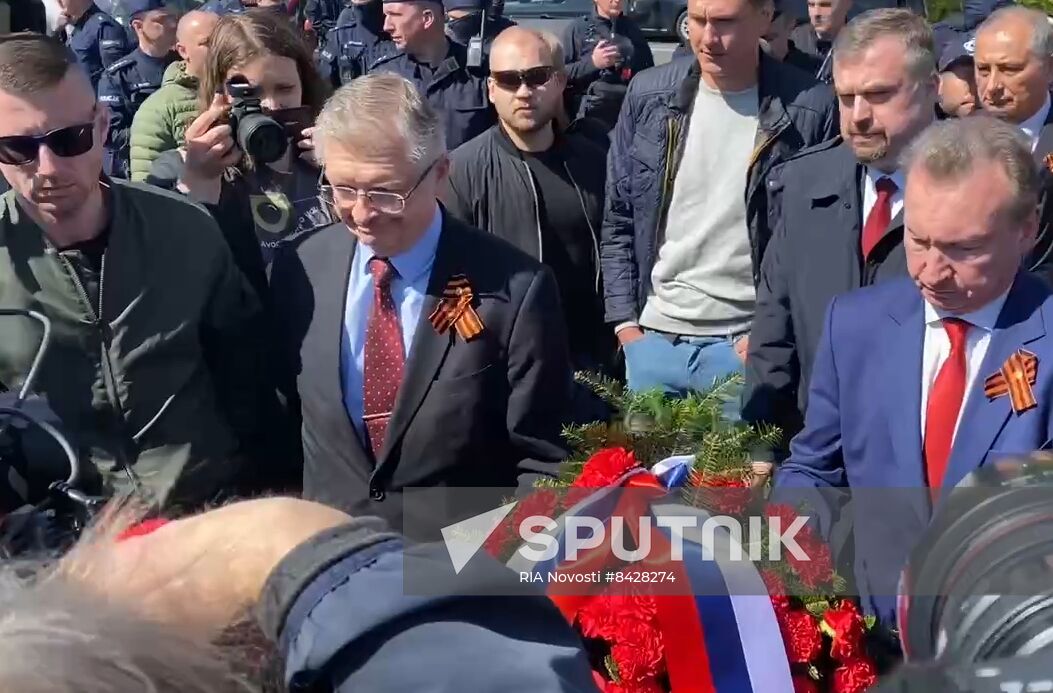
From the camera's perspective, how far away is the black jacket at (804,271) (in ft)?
11.1

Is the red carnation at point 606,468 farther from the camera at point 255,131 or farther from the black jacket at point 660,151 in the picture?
the black jacket at point 660,151

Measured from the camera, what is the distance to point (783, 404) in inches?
139

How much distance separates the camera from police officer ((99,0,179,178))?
7348mm

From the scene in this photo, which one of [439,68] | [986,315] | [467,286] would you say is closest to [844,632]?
[986,315]

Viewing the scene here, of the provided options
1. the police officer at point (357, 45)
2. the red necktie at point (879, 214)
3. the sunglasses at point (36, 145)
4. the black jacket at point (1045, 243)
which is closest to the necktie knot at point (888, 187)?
the red necktie at point (879, 214)

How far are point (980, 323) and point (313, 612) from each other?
1.91 meters

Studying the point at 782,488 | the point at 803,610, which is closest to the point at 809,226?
the point at 782,488

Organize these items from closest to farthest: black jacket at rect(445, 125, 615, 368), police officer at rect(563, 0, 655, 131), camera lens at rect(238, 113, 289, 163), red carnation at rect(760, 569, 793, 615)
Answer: red carnation at rect(760, 569, 793, 615)
camera lens at rect(238, 113, 289, 163)
black jacket at rect(445, 125, 615, 368)
police officer at rect(563, 0, 655, 131)

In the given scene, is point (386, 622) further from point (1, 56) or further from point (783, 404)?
point (783, 404)

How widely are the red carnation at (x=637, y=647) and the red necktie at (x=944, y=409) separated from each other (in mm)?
740

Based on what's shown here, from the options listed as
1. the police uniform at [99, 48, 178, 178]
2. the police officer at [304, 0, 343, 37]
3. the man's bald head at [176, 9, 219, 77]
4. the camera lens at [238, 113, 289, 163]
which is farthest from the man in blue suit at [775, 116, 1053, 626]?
the police officer at [304, 0, 343, 37]

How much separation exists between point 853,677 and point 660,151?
245cm

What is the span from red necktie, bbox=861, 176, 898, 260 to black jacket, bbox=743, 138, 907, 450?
2 centimetres

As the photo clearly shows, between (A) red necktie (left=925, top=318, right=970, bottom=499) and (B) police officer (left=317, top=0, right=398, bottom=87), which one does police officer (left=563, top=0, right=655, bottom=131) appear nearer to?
(B) police officer (left=317, top=0, right=398, bottom=87)
